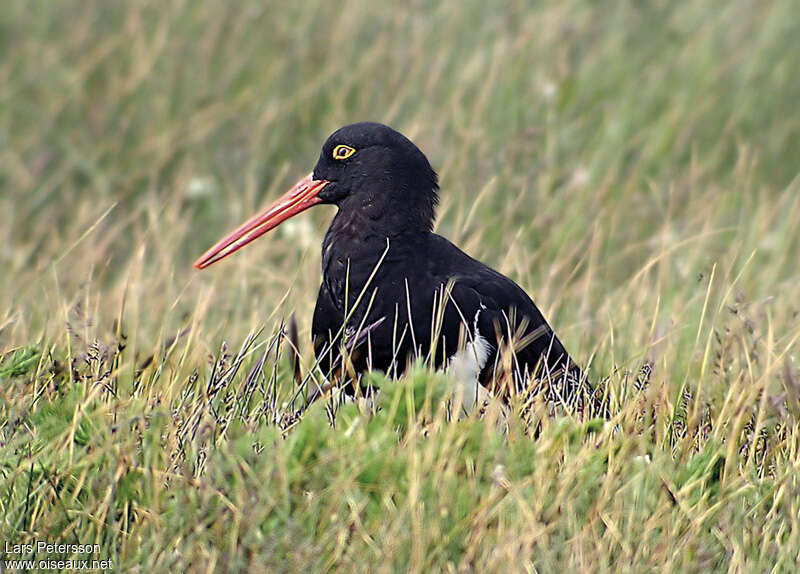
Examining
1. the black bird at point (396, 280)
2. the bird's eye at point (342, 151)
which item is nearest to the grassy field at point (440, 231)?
the black bird at point (396, 280)

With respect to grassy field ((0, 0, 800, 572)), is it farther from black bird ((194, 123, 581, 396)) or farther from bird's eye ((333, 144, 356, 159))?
bird's eye ((333, 144, 356, 159))

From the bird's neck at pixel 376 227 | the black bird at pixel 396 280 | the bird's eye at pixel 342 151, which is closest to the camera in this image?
the black bird at pixel 396 280

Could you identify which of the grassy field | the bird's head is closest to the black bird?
the bird's head

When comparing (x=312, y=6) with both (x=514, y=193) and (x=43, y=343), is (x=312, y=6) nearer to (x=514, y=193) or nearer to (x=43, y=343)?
(x=514, y=193)

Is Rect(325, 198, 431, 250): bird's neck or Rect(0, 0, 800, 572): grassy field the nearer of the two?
Rect(0, 0, 800, 572): grassy field

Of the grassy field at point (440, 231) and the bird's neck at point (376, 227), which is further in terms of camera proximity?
the bird's neck at point (376, 227)

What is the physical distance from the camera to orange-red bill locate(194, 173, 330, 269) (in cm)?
392

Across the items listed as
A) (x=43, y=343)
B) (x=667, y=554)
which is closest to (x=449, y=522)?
(x=667, y=554)

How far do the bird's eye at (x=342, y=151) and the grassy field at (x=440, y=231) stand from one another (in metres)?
0.44

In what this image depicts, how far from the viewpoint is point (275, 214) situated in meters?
3.96

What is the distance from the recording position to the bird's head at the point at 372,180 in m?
3.77

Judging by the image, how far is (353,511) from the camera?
2.52 meters

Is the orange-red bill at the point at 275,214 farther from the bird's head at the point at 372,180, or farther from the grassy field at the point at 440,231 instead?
the grassy field at the point at 440,231

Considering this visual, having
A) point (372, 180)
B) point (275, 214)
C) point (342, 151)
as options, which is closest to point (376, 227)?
point (372, 180)
